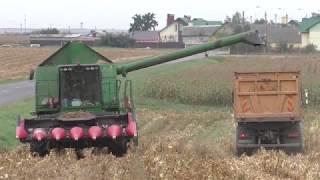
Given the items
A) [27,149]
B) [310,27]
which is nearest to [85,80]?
[27,149]

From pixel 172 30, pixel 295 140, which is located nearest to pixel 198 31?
pixel 172 30

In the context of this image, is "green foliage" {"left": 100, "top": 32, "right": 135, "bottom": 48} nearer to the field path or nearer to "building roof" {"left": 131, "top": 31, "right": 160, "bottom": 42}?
"building roof" {"left": 131, "top": 31, "right": 160, "bottom": 42}

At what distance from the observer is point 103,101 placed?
16.5 metres

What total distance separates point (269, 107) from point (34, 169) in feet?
26.5

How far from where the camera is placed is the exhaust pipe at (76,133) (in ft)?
49.2

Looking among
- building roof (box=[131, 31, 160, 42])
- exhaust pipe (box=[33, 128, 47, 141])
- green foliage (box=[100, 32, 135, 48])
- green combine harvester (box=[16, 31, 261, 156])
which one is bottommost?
exhaust pipe (box=[33, 128, 47, 141])

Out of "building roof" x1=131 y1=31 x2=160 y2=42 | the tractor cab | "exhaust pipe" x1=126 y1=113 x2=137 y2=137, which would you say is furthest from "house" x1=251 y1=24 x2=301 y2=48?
"exhaust pipe" x1=126 y1=113 x2=137 y2=137

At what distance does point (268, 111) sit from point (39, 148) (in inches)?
254

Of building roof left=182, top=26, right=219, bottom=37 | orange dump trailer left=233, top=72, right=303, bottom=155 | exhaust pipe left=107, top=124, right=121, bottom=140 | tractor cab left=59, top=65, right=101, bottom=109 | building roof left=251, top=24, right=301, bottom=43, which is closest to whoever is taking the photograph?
exhaust pipe left=107, top=124, right=121, bottom=140

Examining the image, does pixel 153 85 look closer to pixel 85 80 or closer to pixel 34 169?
pixel 85 80

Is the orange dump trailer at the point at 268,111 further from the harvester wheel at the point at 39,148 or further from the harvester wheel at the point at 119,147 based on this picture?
the harvester wheel at the point at 39,148

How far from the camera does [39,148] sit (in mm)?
15836

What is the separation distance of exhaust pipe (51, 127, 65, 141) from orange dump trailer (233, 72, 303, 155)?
541cm

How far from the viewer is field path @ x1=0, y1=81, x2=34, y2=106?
36.9m
